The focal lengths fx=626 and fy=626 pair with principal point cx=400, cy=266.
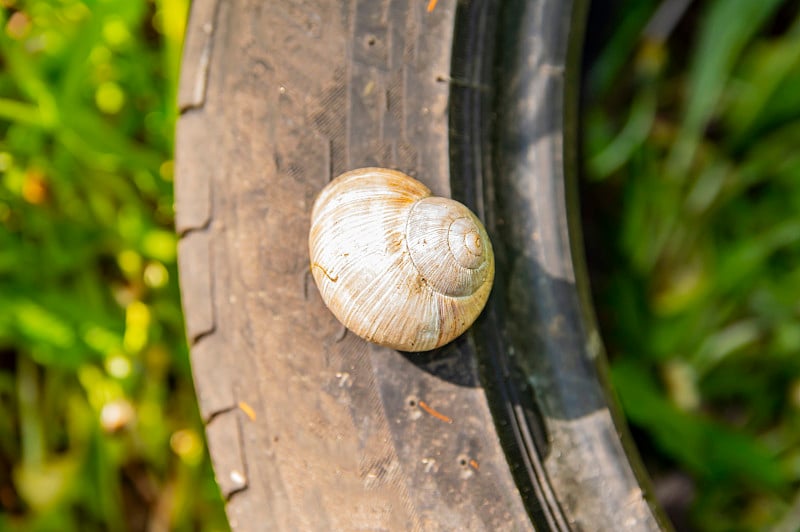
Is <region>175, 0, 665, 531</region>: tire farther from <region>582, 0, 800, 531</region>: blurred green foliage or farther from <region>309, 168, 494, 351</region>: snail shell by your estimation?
<region>582, 0, 800, 531</region>: blurred green foliage

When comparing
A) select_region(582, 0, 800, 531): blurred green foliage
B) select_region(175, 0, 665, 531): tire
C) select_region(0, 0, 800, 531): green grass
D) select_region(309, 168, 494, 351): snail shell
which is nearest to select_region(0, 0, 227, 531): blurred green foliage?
select_region(0, 0, 800, 531): green grass

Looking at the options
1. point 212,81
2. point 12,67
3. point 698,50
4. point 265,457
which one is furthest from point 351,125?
point 698,50

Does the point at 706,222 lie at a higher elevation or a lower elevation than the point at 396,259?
lower

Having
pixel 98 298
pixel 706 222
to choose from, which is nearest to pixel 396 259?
pixel 98 298

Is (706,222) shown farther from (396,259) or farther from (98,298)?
(98,298)

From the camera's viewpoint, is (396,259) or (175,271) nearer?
(396,259)
